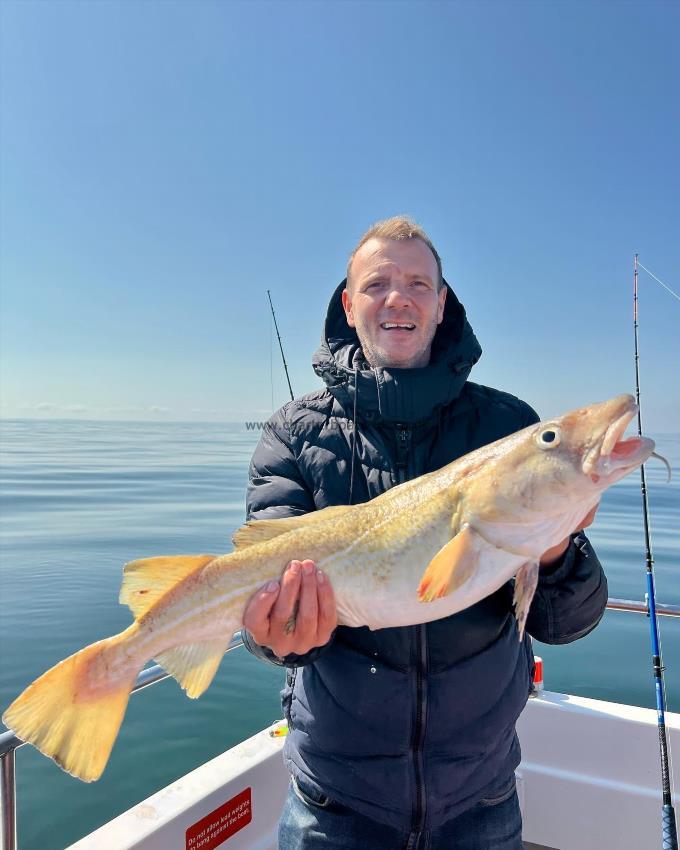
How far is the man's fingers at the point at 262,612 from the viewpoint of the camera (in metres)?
2.50

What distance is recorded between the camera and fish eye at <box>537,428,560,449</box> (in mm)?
2355

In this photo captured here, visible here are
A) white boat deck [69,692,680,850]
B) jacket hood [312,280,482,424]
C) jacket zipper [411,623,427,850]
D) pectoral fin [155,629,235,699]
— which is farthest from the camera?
white boat deck [69,692,680,850]

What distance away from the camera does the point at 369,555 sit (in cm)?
255

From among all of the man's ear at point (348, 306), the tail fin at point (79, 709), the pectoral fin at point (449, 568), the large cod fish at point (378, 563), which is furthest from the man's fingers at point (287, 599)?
the man's ear at point (348, 306)

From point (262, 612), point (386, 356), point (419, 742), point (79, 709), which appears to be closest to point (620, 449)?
point (386, 356)

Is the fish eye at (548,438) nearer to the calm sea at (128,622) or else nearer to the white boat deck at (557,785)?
the white boat deck at (557,785)

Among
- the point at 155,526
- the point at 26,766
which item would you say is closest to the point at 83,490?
the point at 155,526

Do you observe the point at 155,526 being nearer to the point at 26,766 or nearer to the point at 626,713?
the point at 26,766

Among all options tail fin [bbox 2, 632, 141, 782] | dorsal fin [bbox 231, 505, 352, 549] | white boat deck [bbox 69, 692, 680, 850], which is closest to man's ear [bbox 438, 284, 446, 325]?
dorsal fin [bbox 231, 505, 352, 549]

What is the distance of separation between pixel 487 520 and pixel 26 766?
6226 mm

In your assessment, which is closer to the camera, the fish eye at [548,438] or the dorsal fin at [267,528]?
the fish eye at [548,438]

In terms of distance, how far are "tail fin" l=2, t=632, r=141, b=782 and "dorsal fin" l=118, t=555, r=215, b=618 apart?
6.7 inches

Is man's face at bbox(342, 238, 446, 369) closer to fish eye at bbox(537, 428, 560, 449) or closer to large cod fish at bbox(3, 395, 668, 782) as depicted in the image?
large cod fish at bbox(3, 395, 668, 782)

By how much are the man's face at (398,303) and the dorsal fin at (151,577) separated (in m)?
1.36
